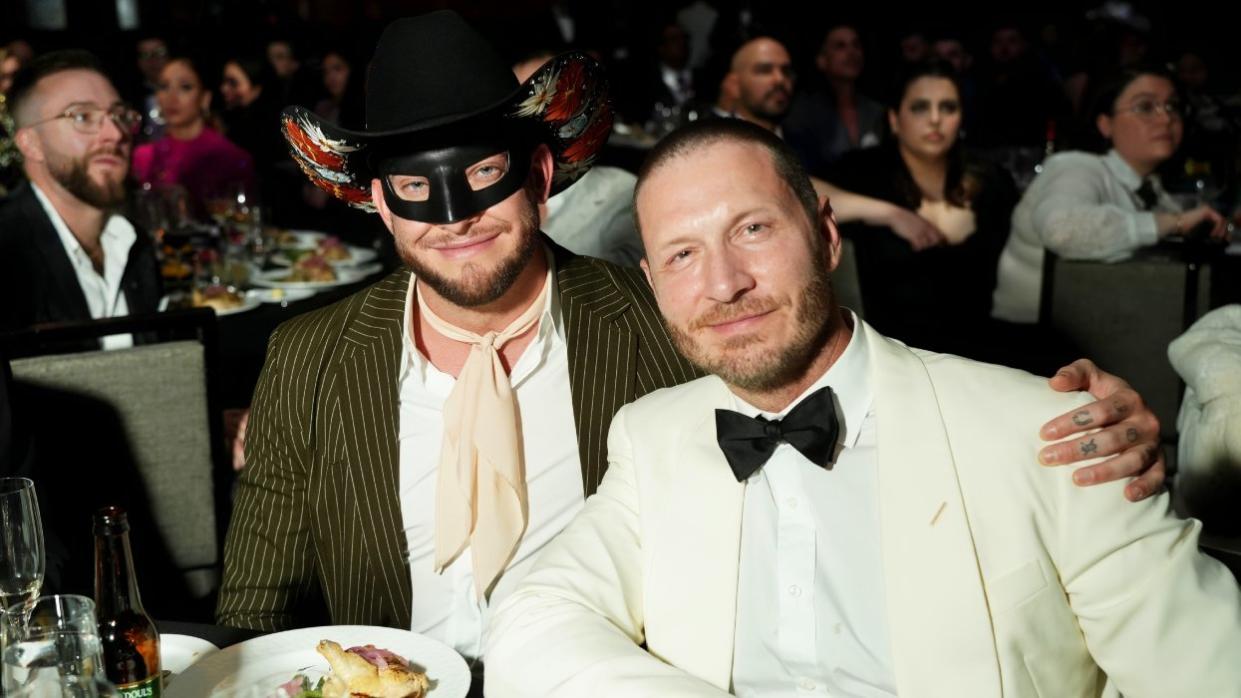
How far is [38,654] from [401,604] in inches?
42.0

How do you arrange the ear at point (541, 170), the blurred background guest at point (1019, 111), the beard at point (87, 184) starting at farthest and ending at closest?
1. the blurred background guest at point (1019, 111)
2. the beard at point (87, 184)
3. the ear at point (541, 170)

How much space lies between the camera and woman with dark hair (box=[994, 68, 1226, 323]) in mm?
4242

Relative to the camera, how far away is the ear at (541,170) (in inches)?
94.1

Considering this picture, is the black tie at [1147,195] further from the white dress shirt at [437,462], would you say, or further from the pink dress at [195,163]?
the pink dress at [195,163]

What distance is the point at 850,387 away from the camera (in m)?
1.75

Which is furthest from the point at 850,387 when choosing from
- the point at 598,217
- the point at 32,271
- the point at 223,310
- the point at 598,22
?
the point at 598,22

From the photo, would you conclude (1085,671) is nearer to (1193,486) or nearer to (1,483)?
(1193,486)

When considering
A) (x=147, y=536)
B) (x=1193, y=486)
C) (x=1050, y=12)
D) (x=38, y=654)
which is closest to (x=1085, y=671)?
(x=1193, y=486)

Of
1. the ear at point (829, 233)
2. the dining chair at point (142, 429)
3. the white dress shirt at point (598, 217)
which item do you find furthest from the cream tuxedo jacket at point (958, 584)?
the white dress shirt at point (598, 217)

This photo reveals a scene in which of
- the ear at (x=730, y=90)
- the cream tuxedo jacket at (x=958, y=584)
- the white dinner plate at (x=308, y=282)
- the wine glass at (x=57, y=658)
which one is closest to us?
the wine glass at (x=57, y=658)

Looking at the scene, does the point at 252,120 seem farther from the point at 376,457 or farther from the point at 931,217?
the point at 376,457

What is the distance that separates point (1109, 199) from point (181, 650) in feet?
12.4

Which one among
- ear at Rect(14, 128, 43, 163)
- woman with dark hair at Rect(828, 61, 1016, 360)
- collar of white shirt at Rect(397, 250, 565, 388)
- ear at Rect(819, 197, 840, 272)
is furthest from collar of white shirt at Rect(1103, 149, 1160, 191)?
ear at Rect(14, 128, 43, 163)

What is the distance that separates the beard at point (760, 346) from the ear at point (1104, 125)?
11.1 feet
